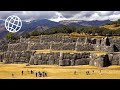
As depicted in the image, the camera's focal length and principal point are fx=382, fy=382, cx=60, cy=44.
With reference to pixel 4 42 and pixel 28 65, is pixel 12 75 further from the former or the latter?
pixel 4 42

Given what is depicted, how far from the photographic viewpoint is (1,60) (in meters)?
27.6

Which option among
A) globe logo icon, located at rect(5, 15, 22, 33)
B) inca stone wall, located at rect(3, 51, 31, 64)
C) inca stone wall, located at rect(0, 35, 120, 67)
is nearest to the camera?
globe logo icon, located at rect(5, 15, 22, 33)

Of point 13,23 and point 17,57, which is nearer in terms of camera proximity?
point 13,23

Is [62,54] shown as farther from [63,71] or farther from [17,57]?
[17,57]

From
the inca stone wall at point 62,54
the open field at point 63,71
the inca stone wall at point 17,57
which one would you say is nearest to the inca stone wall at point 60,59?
the inca stone wall at point 62,54

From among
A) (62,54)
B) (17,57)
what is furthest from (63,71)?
(17,57)

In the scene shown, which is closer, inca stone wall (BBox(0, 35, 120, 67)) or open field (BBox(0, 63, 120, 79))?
open field (BBox(0, 63, 120, 79))

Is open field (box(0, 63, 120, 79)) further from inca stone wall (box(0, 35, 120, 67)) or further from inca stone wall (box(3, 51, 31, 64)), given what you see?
inca stone wall (box(3, 51, 31, 64))

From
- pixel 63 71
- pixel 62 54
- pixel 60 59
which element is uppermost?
pixel 62 54

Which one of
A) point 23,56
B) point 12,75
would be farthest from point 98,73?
point 23,56

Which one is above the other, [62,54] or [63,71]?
[62,54]

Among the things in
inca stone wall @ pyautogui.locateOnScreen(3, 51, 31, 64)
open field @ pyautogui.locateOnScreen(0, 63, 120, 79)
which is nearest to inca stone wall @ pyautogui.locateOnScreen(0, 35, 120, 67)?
inca stone wall @ pyautogui.locateOnScreen(3, 51, 31, 64)

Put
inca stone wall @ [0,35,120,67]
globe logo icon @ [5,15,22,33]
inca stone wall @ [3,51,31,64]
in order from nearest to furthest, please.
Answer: globe logo icon @ [5,15,22,33] < inca stone wall @ [0,35,120,67] < inca stone wall @ [3,51,31,64]

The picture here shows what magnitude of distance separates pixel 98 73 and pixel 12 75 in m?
4.85
